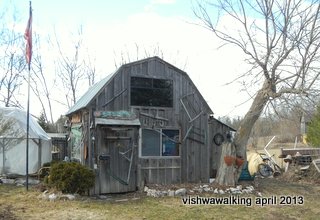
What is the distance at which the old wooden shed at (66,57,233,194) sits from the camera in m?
12.6

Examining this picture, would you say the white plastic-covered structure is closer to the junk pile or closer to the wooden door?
the wooden door

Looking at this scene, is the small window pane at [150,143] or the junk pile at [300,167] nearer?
the small window pane at [150,143]

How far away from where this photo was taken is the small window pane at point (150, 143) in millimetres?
13375

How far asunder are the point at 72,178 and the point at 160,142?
355cm

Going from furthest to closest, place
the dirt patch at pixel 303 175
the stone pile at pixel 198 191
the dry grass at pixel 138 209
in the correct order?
the dirt patch at pixel 303 175
the stone pile at pixel 198 191
the dry grass at pixel 138 209

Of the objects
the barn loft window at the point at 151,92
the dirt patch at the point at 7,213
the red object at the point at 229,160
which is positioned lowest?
the dirt patch at the point at 7,213

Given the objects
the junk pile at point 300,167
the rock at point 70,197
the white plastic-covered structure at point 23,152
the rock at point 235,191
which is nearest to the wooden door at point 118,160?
the rock at point 70,197

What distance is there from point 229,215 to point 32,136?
10.8 metres

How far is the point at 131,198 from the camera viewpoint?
11.9 metres

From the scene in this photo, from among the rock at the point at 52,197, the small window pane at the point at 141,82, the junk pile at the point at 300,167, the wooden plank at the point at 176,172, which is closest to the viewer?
the rock at the point at 52,197

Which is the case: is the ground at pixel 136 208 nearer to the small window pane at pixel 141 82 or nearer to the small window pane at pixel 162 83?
the small window pane at pixel 141 82

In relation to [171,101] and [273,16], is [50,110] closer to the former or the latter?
[171,101]

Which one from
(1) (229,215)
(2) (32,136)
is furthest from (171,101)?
(2) (32,136)

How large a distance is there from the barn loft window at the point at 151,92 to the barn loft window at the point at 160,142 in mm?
991
